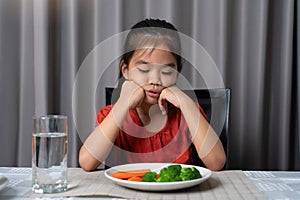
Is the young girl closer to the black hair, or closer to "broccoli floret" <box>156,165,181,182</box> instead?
the black hair

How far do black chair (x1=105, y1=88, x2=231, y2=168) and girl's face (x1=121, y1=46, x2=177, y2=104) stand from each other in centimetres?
17

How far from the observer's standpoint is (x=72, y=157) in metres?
2.05

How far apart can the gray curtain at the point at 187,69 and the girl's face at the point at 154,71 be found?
0.56 meters

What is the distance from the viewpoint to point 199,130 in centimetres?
139

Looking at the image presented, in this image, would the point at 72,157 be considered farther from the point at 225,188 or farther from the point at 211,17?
the point at 225,188

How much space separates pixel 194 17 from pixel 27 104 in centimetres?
85

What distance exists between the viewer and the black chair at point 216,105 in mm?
1589

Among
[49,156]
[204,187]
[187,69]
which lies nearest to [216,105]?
[187,69]

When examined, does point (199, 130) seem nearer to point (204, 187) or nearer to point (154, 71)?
point (154, 71)

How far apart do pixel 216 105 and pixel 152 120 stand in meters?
0.23

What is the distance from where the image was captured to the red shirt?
1535mm

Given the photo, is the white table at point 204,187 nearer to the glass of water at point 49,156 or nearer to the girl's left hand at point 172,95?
the glass of water at point 49,156

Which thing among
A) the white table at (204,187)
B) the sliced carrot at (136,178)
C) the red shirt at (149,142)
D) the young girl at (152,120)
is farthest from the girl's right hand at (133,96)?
the sliced carrot at (136,178)

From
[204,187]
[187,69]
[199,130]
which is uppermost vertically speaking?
[187,69]
